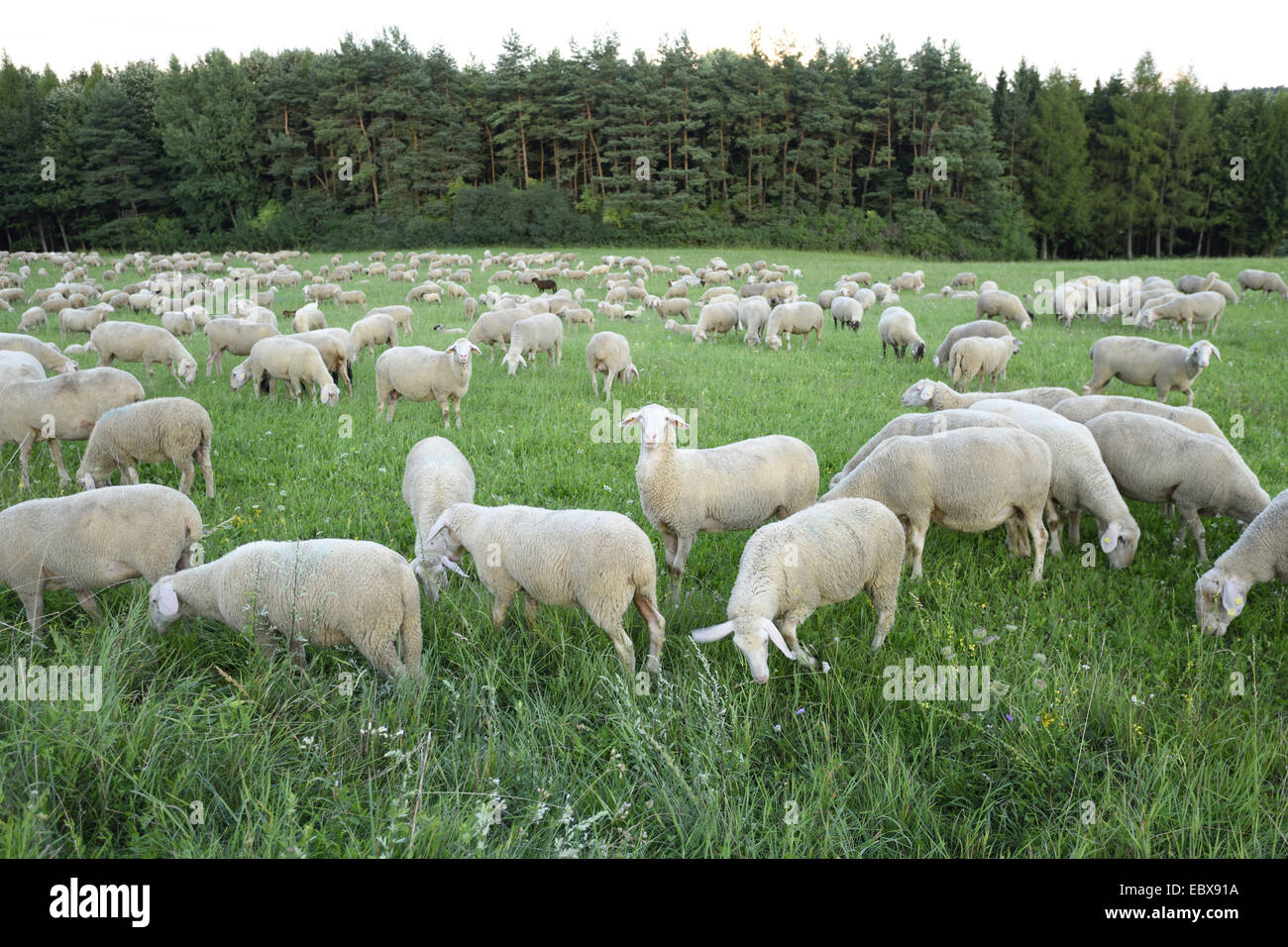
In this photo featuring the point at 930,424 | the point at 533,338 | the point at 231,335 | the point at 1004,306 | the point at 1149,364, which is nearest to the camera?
the point at 930,424

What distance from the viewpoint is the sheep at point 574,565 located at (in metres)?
4.71

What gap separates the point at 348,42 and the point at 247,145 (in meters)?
10.8

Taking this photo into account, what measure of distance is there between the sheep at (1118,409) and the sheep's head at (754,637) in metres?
5.32

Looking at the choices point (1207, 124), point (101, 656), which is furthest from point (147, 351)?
point (1207, 124)

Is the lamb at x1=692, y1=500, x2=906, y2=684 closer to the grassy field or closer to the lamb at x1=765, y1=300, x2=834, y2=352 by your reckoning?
the grassy field

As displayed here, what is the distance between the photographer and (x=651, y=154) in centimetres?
5012

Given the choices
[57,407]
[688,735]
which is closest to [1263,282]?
[688,735]

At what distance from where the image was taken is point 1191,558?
6.38 meters

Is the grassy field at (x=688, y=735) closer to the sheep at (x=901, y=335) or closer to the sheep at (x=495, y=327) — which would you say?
the sheep at (x=901, y=335)

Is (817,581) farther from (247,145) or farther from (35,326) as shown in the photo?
(247,145)

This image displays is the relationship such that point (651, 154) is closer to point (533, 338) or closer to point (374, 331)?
point (374, 331)

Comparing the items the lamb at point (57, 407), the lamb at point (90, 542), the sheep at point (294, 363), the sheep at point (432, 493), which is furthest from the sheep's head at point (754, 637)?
the sheep at point (294, 363)

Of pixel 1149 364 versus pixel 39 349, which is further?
pixel 39 349

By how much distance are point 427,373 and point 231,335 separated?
6.02 metres
